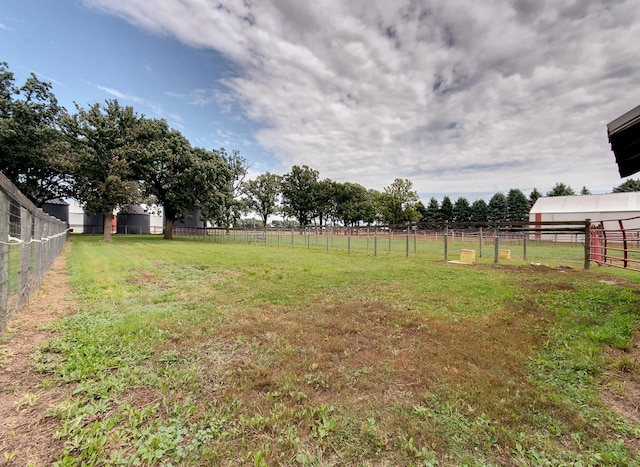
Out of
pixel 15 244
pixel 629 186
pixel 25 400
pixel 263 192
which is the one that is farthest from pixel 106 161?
pixel 629 186

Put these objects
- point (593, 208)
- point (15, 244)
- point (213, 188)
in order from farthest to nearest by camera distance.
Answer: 1. point (593, 208)
2. point (213, 188)
3. point (15, 244)

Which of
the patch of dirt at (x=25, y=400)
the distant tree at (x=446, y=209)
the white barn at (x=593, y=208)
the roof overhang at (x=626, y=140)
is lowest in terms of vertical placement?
the patch of dirt at (x=25, y=400)

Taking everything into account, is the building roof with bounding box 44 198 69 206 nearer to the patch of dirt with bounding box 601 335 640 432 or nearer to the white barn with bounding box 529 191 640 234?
the patch of dirt with bounding box 601 335 640 432

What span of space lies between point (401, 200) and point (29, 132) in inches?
1729

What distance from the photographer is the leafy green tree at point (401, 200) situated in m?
47.7

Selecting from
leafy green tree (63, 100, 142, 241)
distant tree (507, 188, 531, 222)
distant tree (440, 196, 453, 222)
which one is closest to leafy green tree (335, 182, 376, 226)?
distant tree (440, 196, 453, 222)

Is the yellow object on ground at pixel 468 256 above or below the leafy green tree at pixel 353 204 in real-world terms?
below

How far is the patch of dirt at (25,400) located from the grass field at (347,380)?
3.8 inches

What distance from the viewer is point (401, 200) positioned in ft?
157

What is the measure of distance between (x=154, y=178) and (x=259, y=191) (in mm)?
30571

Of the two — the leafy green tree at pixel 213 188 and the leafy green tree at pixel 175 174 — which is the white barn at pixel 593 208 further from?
the leafy green tree at pixel 175 174

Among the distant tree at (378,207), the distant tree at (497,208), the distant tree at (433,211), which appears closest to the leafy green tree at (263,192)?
the distant tree at (378,207)

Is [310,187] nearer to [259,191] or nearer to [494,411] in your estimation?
[259,191]

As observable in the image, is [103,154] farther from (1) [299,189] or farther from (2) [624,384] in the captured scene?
(1) [299,189]
